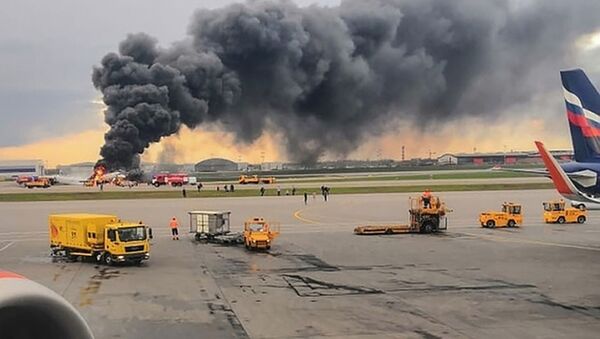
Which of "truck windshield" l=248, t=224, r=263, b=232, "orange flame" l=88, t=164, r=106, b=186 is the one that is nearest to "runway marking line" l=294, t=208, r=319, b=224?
"truck windshield" l=248, t=224, r=263, b=232

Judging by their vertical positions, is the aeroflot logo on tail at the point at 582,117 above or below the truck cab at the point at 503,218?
above

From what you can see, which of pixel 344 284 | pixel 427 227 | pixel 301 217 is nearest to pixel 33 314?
pixel 344 284

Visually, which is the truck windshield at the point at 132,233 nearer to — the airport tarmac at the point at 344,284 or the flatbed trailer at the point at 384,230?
the airport tarmac at the point at 344,284

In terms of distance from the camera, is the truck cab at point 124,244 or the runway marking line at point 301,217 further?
the runway marking line at point 301,217

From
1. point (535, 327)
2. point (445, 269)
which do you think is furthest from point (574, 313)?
point (445, 269)

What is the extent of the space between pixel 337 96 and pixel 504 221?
218 feet

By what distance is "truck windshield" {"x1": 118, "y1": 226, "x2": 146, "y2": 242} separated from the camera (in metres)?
30.1

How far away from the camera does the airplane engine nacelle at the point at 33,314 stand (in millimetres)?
3992

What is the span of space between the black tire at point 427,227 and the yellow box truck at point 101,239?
19576 millimetres

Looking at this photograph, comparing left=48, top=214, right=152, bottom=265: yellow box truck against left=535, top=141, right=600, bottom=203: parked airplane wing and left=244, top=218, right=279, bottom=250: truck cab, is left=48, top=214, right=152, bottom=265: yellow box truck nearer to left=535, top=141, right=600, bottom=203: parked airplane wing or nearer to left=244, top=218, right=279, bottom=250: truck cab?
left=244, top=218, right=279, bottom=250: truck cab

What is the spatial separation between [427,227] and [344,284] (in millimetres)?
20756

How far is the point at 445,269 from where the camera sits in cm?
2753

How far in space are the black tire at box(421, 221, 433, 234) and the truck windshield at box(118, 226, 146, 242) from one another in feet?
66.2

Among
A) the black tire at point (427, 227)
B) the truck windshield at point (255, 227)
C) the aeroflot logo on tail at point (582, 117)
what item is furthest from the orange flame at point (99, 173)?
the aeroflot logo on tail at point (582, 117)
